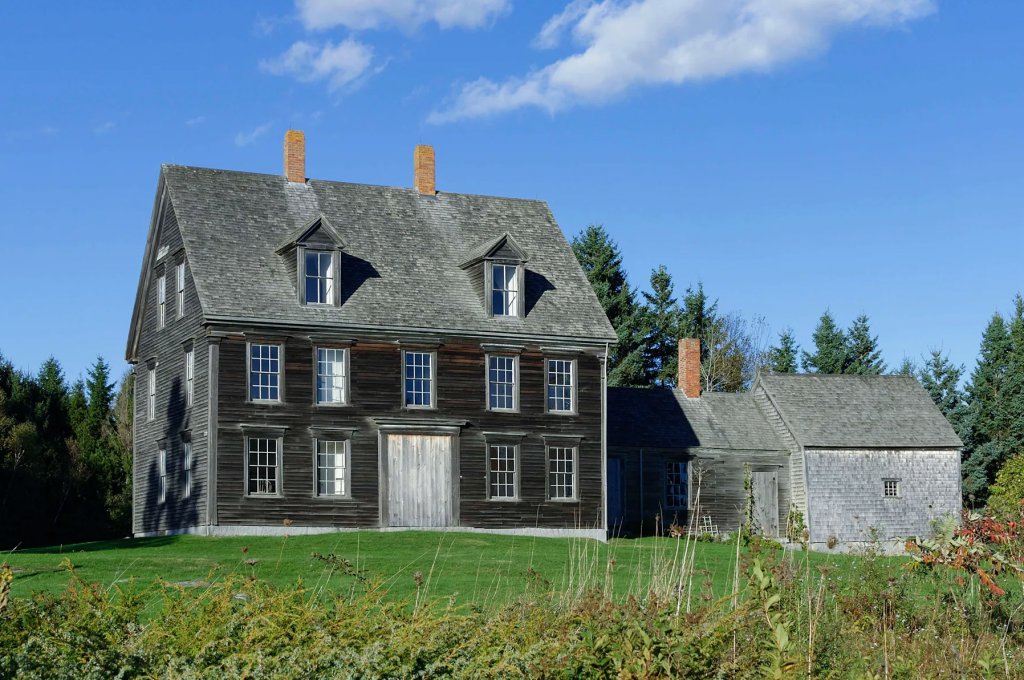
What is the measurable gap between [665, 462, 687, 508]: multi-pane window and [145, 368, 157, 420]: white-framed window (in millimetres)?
16722

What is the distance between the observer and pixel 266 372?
32.8 m

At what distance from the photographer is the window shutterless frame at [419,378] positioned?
34094mm

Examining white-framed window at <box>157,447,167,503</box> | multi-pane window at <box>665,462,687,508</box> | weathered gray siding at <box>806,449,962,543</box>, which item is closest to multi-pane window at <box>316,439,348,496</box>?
white-framed window at <box>157,447,167,503</box>

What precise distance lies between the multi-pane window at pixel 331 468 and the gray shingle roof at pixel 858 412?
17.0 m

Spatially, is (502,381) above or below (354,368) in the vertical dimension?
below

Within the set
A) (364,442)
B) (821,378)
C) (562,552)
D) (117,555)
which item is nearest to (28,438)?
(364,442)

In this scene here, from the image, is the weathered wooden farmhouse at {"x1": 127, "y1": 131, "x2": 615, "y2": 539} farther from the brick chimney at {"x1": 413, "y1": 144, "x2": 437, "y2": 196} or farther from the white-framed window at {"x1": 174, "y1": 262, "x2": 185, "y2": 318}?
the brick chimney at {"x1": 413, "y1": 144, "x2": 437, "y2": 196}

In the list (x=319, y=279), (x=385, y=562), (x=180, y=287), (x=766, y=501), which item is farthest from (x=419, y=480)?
(x=766, y=501)

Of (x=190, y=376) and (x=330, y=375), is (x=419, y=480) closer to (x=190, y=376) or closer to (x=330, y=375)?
(x=330, y=375)

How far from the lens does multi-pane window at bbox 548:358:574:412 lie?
35.8m

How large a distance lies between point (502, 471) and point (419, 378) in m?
3.56

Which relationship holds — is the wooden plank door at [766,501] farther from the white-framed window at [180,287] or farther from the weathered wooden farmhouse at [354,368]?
the white-framed window at [180,287]

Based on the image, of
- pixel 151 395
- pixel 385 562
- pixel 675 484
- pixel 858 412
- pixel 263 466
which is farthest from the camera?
pixel 858 412

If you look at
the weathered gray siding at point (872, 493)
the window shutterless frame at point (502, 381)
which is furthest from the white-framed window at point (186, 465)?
the weathered gray siding at point (872, 493)
